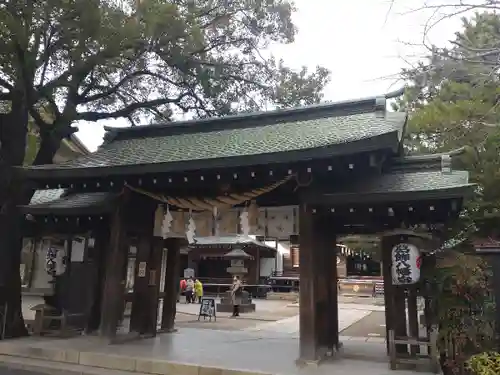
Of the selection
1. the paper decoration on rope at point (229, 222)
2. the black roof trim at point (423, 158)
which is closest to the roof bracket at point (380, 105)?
the black roof trim at point (423, 158)

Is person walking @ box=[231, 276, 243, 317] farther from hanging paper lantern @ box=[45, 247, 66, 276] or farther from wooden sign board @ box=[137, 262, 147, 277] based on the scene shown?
hanging paper lantern @ box=[45, 247, 66, 276]

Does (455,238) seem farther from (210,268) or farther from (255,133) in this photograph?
(210,268)

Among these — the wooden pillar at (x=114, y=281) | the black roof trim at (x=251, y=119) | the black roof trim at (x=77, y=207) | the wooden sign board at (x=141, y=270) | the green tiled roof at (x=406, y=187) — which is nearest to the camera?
the green tiled roof at (x=406, y=187)

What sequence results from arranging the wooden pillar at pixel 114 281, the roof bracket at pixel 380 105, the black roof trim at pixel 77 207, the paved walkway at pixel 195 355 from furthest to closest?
1. the roof bracket at pixel 380 105
2. the black roof trim at pixel 77 207
3. the wooden pillar at pixel 114 281
4. the paved walkway at pixel 195 355

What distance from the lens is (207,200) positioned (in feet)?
30.3

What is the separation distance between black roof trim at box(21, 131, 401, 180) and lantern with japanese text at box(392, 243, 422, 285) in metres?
1.81

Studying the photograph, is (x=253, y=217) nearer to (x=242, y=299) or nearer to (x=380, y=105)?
(x=380, y=105)

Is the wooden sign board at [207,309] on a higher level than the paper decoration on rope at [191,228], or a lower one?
lower

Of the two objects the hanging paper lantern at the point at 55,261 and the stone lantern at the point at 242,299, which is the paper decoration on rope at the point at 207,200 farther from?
the stone lantern at the point at 242,299

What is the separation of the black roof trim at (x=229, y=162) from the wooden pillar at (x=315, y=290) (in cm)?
115

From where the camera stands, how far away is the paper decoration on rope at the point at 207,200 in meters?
8.84

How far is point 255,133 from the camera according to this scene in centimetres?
1088

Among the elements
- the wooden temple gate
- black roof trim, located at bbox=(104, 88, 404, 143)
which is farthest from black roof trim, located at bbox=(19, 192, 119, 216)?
black roof trim, located at bbox=(104, 88, 404, 143)

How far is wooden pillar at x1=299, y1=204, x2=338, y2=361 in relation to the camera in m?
7.72
